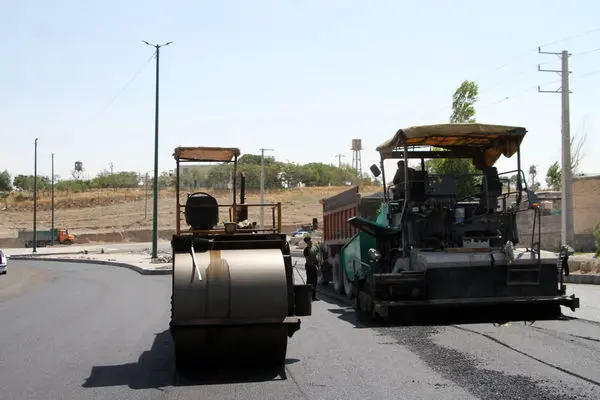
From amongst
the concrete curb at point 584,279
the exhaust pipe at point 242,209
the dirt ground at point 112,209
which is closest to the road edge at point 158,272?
the concrete curb at point 584,279

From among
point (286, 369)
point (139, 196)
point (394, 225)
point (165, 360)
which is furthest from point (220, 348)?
point (139, 196)

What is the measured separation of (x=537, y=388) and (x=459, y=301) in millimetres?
2690

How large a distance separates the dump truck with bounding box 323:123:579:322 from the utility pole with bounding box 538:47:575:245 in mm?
21174

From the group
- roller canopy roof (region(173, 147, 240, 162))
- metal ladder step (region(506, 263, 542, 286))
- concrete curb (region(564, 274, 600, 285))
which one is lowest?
concrete curb (region(564, 274, 600, 285))

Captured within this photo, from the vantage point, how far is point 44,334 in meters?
11.9

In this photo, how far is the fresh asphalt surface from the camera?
285 inches

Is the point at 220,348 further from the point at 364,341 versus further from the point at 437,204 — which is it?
the point at 437,204

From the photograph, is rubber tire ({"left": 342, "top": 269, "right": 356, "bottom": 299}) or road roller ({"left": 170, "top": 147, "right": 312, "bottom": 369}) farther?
rubber tire ({"left": 342, "top": 269, "right": 356, "bottom": 299})

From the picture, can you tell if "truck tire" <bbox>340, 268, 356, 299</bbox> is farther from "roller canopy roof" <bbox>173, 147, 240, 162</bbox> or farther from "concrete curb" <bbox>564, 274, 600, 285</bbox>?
"concrete curb" <bbox>564, 274, 600, 285</bbox>

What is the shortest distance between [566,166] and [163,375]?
2873cm

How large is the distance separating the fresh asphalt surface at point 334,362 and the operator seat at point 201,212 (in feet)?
5.76

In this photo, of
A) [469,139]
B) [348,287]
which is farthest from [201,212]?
[348,287]

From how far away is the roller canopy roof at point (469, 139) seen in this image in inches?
427

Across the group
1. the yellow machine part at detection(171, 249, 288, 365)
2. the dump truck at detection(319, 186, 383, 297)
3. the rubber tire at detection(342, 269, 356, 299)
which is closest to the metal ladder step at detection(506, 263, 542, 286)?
the yellow machine part at detection(171, 249, 288, 365)
